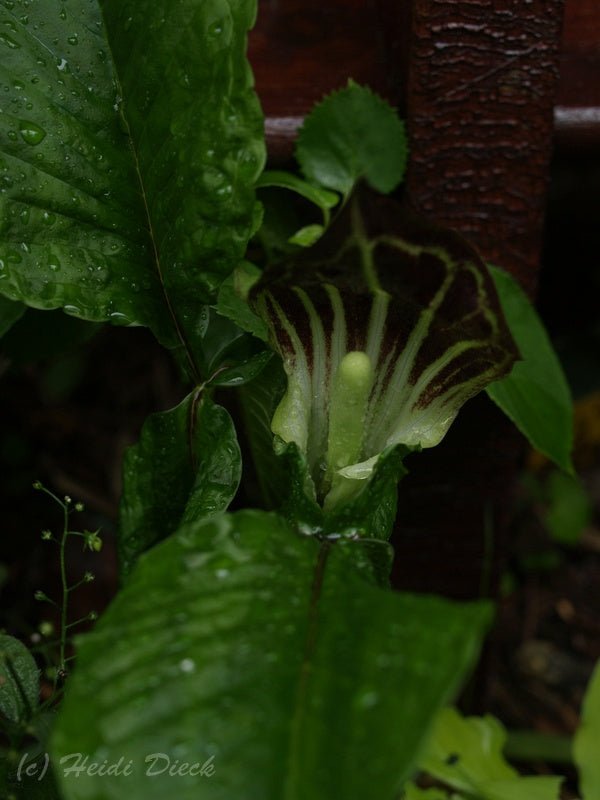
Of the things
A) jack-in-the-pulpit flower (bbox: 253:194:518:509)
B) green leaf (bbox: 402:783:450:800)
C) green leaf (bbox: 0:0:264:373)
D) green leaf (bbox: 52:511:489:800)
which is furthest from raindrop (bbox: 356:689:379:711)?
green leaf (bbox: 402:783:450:800)

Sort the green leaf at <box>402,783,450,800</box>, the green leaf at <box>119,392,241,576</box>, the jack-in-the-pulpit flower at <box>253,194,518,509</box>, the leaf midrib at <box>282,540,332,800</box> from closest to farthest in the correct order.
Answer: the leaf midrib at <box>282,540,332,800</box>, the jack-in-the-pulpit flower at <box>253,194,518,509</box>, the green leaf at <box>119,392,241,576</box>, the green leaf at <box>402,783,450,800</box>

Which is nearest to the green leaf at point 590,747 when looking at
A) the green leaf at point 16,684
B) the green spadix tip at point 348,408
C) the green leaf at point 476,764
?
the green leaf at point 476,764

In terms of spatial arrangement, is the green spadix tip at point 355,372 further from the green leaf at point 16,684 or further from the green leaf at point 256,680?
the green leaf at point 16,684

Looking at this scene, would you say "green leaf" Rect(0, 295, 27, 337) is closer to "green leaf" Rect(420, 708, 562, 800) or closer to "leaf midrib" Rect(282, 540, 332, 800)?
"leaf midrib" Rect(282, 540, 332, 800)

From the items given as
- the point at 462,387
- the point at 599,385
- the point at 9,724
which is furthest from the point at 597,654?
the point at 9,724

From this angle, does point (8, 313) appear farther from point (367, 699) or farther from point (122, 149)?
point (367, 699)

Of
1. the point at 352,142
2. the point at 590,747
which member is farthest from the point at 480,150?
the point at 590,747
